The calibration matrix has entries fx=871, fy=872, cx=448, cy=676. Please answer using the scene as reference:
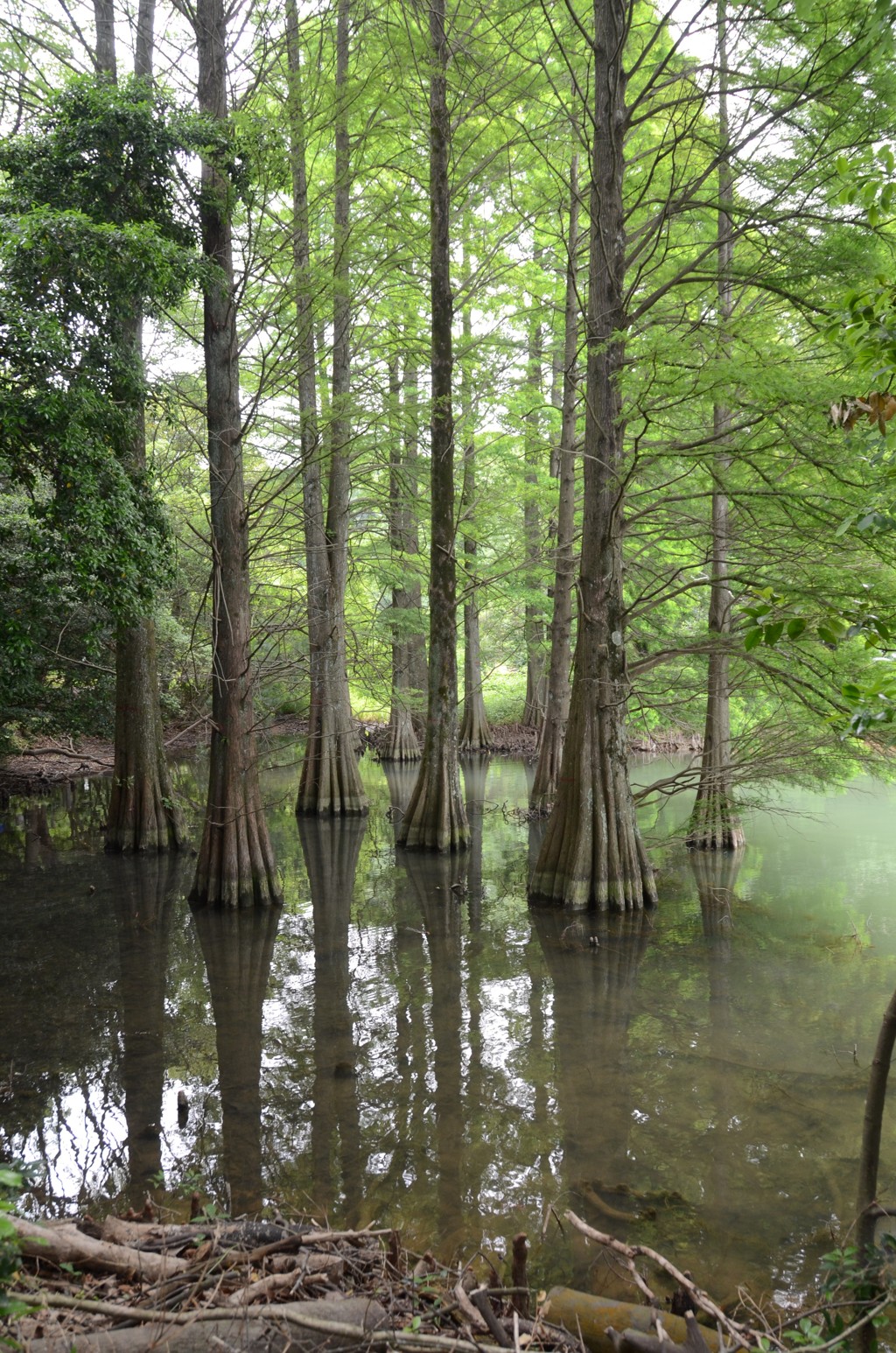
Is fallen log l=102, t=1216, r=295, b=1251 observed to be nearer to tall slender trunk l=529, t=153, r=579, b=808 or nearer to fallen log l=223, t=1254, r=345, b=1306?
fallen log l=223, t=1254, r=345, b=1306

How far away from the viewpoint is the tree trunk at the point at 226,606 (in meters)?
8.30

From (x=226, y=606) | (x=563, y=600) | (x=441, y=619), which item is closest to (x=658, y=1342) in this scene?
(x=226, y=606)

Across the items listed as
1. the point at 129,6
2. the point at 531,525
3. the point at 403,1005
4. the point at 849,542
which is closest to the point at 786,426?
the point at 849,542

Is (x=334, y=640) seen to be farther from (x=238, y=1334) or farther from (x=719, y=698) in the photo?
(x=238, y=1334)

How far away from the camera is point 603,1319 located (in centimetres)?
257

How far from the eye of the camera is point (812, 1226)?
142 inches

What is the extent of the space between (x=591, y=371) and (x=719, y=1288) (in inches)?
292

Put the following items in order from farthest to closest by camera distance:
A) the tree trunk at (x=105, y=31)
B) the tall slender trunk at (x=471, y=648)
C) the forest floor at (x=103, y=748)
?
1. the tall slender trunk at (x=471, y=648)
2. the forest floor at (x=103, y=748)
3. the tree trunk at (x=105, y=31)

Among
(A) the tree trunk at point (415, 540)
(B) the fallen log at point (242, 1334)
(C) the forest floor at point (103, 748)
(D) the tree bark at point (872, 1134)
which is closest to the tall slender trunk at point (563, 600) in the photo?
(C) the forest floor at point (103, 748)

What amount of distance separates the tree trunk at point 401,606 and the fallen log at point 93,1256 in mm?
13373

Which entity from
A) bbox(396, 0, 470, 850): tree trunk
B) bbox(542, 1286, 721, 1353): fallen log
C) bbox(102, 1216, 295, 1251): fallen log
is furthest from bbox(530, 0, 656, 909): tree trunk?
bbox(102, 1216, 295, 1251): fallen log

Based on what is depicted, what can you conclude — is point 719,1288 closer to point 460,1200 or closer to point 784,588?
point 460,1200

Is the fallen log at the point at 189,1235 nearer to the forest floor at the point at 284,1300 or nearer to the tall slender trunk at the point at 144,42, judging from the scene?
the forest floor at the point at 284,1300

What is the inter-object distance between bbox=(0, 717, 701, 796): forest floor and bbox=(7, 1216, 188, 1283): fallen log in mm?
5992
